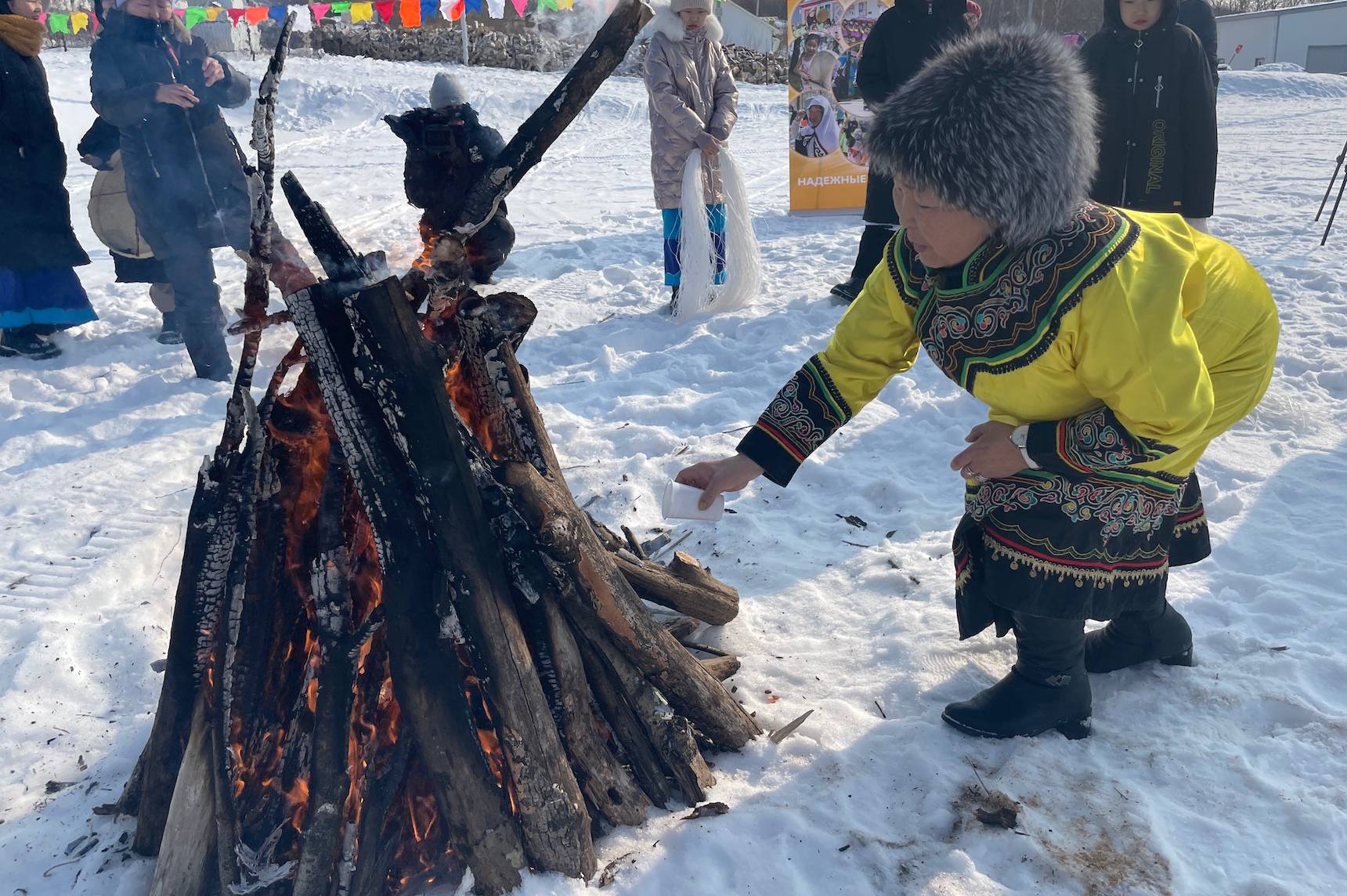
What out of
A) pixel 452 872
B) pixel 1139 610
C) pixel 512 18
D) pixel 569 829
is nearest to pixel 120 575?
pixel 452 872

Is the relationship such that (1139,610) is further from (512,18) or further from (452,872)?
(512,18)

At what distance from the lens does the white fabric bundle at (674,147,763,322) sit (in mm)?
6203

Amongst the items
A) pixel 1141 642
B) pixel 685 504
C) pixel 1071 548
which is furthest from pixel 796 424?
pixel 1141 642

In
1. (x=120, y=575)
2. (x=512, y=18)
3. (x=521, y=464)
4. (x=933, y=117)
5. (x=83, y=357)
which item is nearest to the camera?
(x=933, y=117)

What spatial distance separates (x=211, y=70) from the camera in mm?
5145

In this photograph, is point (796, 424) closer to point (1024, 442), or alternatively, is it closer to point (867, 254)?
point (1024, 442)

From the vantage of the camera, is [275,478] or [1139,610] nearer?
[275,478]

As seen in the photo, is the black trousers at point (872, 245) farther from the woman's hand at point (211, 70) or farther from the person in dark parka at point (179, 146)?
the woman's hand at point (211, 70)

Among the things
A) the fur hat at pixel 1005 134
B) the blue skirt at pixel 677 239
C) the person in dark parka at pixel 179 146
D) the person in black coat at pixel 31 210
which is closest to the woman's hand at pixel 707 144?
the blue skirt at pixel 677 239

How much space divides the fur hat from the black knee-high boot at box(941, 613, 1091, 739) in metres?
1.10

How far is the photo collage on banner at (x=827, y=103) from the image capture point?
915 centimetres

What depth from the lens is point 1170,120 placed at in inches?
186

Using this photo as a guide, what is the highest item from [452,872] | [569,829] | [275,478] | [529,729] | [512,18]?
[512,18]

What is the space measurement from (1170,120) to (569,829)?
4.67m
